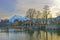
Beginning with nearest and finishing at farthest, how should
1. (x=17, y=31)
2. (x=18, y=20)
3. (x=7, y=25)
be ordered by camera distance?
(x=7, y=25) < (x=18, y=20) < (x=17, y=31)

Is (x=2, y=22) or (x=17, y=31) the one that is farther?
(x=17, y=31)

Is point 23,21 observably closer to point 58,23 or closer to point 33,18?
point 33,18

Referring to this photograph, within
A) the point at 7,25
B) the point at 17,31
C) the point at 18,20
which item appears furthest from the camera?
the point at 17,31

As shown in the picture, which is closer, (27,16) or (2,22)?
(2,22)

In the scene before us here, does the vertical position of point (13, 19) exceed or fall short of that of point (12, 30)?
it exceeds it

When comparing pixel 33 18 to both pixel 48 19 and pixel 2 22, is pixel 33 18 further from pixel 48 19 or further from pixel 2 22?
pixel 2 22

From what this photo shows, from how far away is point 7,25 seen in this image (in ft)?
32.5

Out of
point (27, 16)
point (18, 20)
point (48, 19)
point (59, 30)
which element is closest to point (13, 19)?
point (18, 20)

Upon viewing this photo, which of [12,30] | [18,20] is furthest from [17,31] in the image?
[18,20]

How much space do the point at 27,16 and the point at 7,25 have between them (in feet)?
6.04

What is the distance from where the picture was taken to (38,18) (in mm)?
11086

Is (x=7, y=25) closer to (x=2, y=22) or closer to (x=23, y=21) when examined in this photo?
(x=2, y=22)

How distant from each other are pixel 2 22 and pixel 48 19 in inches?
131

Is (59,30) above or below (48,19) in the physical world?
below
